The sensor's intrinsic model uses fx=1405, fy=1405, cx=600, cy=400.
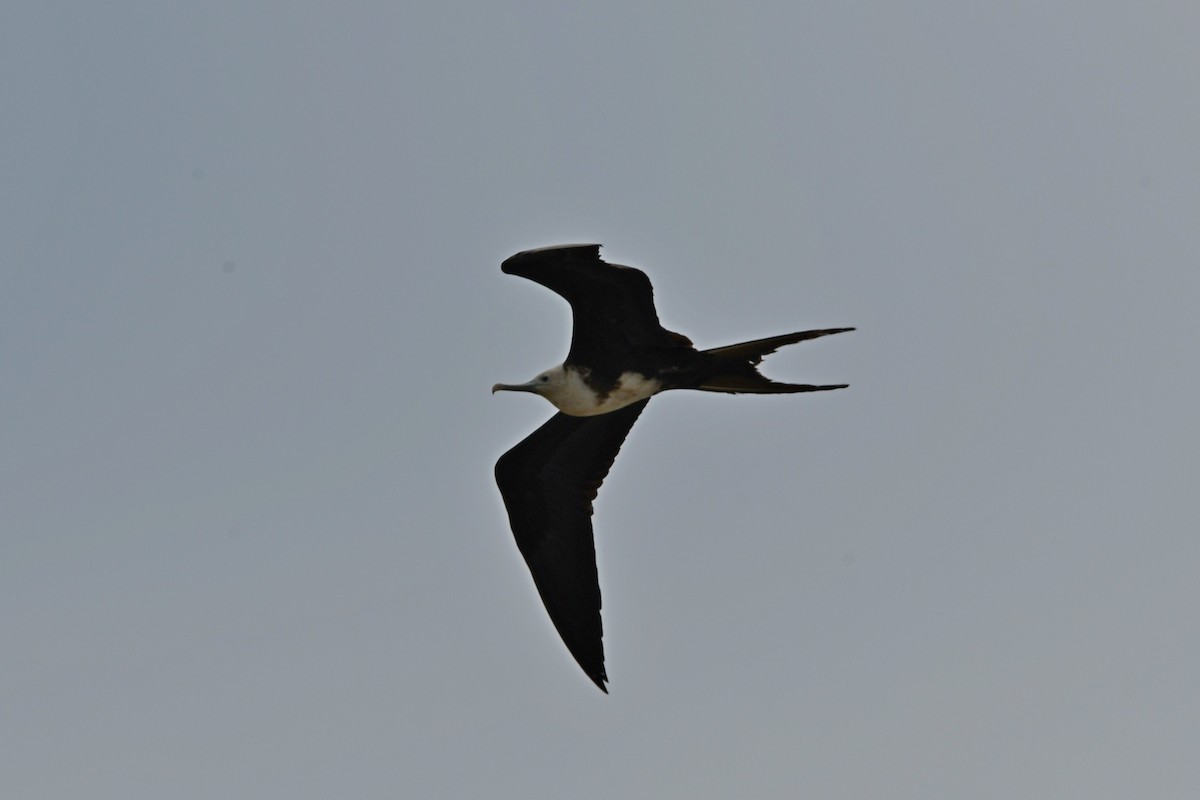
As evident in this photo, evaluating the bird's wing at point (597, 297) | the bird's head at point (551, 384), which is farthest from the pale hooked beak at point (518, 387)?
the bird's wing at point (597, 297)

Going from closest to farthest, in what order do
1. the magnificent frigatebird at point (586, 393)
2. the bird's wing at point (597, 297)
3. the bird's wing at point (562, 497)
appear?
the bird's wing at point (597, 297), the magnificent frigatebird at point (586, 393), the bird's wing at point (562, 497)

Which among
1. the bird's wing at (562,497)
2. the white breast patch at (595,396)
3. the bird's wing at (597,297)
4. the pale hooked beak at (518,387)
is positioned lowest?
the bird's wing at (562,497)

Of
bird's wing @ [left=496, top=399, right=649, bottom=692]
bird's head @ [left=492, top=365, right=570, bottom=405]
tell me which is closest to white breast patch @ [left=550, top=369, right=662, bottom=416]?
bird's head @ [left=492, top=365, right=570, bottom=405]

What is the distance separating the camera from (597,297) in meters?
8.31

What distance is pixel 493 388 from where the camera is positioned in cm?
894

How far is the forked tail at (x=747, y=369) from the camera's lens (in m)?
8.05

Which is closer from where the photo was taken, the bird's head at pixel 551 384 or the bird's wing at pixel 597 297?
the bird's wing at pixel 597 297

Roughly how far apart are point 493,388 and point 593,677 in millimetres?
2033

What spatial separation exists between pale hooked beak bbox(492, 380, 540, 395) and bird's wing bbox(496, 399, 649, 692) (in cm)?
71

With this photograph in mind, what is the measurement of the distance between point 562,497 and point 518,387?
1.12 m

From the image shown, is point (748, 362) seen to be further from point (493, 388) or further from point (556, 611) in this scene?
point (556, 611)

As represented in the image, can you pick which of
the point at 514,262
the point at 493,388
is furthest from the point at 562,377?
the point at 514,262

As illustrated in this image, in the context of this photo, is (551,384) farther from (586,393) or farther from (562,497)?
(562,497)

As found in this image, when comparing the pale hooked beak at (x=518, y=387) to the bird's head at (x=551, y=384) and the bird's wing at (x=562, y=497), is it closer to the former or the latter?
the bird's head at (x=551, y=384)
